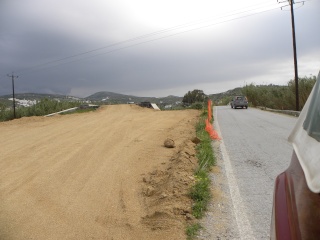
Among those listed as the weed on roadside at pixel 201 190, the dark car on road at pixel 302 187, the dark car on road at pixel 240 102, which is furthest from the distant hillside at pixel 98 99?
the dark car on road at pixel 302 187

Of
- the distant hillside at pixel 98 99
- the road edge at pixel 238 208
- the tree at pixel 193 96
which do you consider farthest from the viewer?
the tree at pixel 193 96

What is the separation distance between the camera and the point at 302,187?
5.83 feet

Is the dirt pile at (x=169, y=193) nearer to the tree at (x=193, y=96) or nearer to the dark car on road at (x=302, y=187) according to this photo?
the dark car on road at (x=302, y=187)

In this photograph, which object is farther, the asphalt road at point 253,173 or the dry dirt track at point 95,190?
the asphalt road at point 253,173

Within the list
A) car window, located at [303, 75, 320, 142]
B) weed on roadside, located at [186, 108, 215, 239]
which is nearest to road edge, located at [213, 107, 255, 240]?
weed on roadside, located at [186, 108, 215, 239]

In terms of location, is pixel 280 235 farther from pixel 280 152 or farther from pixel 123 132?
pixel 123 132

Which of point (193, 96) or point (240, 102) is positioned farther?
point (193, 96)

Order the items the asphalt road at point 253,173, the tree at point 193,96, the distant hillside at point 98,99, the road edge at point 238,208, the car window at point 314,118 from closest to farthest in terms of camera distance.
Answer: the car window at point 314,118, the road edge at point 238,208, the asphalt road at point 253,173, the distant hillside at point 98,99, the tree at point 193,96

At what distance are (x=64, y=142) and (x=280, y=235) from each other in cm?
931

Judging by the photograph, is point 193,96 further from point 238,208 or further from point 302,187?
point 302,187

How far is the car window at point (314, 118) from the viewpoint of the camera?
1.87 m

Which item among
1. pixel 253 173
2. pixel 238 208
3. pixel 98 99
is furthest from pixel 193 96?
pixel 238 208

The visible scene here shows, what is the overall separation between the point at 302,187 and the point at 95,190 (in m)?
4.39

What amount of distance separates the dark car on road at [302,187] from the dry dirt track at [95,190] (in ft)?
7.34
